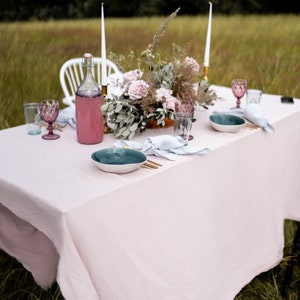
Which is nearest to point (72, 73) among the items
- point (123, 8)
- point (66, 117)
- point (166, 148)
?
point (66, 117)

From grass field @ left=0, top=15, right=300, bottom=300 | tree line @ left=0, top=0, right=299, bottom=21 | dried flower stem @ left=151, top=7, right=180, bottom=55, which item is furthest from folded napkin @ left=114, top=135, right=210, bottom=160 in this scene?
tree line @ left=0, top=0, right=299, bottom=21

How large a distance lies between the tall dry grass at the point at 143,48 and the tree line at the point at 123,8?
1.14 meters

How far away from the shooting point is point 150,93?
4.85 feet

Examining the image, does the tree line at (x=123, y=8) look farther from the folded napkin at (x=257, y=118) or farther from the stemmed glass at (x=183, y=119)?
the stemmed glass at (x=183, y=119)

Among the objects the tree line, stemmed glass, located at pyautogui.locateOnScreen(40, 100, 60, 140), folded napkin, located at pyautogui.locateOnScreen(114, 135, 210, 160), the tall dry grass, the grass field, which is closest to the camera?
folded napkin, located at pyautogui.locateOnScreen(114, 135, 210, 160)

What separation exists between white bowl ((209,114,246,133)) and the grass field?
73 cm

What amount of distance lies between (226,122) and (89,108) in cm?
58

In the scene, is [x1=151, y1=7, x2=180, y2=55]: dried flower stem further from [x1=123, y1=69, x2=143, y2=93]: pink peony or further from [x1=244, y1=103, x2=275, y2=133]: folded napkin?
[x1=244, y1=103, x2=275, y2=133]: folded napkin

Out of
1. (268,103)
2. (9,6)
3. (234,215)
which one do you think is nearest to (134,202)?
(234,215)

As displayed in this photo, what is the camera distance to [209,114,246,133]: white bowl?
1579 millimetres

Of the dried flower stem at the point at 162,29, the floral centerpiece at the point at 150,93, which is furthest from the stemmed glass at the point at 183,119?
the dried flower stem at the point at 162,29

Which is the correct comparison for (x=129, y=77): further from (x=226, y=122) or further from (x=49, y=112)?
(x=226, y=122)

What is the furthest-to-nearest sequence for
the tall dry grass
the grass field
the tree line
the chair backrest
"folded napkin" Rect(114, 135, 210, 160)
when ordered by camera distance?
1. the tree line
2. the tall dry grass
3. the chair backrest
4. the grass field
5. "folded napkin" Rect(114, 135, 210, 160)

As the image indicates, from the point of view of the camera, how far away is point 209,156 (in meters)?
1.41
